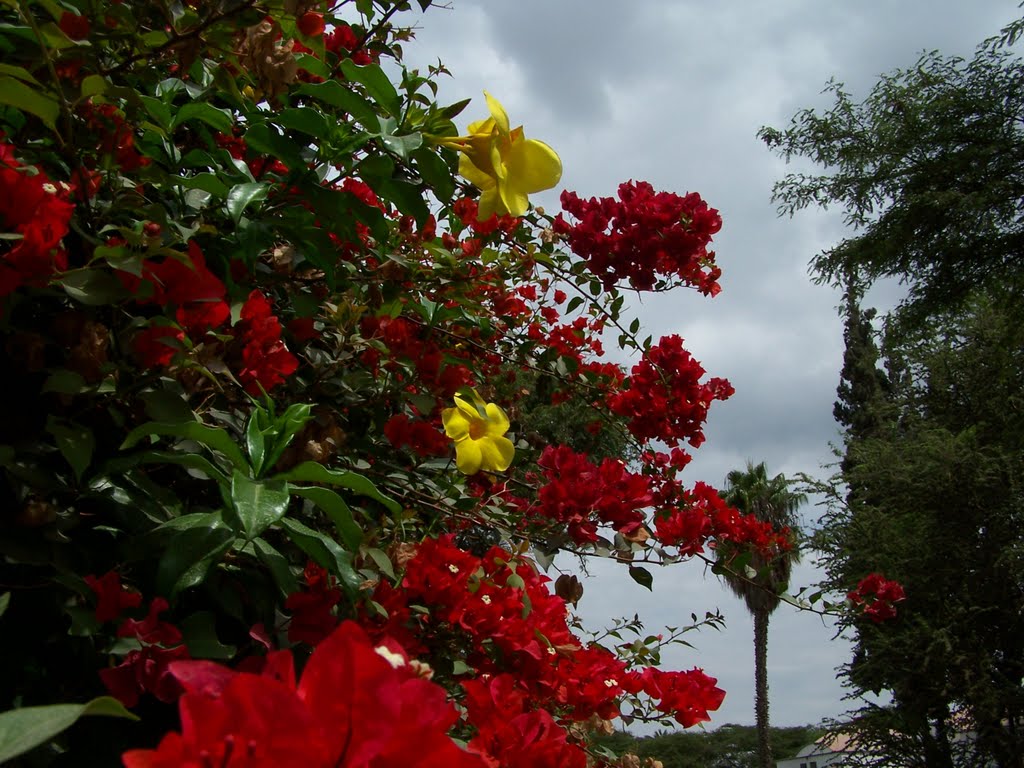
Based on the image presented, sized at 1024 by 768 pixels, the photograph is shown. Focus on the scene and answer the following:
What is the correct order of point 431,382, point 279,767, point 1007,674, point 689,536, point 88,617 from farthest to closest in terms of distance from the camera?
1. point 1007,674
2. point 689,536
3. point 431,382
4. point 88,617
5. point 279,767

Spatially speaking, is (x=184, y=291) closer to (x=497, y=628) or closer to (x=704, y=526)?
(x=497, y=628)

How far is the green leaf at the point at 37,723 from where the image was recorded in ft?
1.18

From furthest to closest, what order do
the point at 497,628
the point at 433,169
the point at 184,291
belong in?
the point at 497,628, the point at 433,169, the point at 184,291

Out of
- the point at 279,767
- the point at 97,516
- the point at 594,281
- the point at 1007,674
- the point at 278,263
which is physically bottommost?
the point at 279,767

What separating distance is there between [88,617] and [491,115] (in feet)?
2.36

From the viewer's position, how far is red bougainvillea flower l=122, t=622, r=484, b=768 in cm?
36

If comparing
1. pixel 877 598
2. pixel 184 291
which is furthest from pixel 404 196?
pixel 877 598

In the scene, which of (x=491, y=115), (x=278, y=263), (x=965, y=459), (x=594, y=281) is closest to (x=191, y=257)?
(x=278, y=263)

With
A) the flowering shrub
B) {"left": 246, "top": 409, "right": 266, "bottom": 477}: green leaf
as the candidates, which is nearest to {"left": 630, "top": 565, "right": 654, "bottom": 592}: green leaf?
the flowering shrub

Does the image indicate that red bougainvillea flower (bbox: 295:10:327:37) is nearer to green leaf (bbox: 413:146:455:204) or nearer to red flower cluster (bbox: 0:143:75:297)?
green leaf (bbox: 413:146:455:204)

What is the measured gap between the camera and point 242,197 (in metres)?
1.06

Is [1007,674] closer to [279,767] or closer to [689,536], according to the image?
[689,536]

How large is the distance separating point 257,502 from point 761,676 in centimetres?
2036

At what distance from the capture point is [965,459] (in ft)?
42.9
